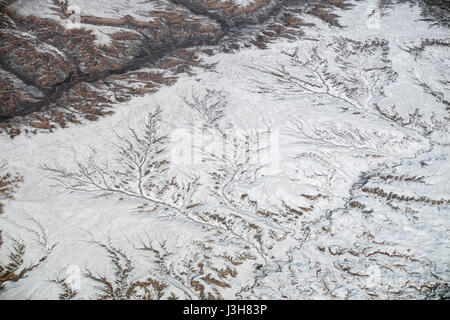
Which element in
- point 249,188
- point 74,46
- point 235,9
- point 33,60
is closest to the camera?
point 249,188

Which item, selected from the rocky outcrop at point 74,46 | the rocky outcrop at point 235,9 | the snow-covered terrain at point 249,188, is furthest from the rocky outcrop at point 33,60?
the rocky outcrop at point 235,9

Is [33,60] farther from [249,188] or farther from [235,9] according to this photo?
[235,9]

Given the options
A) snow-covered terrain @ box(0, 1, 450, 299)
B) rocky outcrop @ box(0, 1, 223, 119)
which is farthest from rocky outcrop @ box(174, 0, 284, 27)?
snow-covered terrain @ box(0, 1, 450, 299)

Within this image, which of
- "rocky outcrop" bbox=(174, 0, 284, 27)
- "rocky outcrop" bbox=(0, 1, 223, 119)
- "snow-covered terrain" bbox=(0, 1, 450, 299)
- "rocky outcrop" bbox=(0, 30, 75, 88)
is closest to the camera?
"snow-covered terrain" bbox=(0, 1, 450, 299)

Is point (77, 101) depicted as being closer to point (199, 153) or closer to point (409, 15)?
point (199, 153)

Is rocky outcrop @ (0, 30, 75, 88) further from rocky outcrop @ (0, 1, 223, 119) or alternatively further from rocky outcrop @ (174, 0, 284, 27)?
rocky outcrop @ (174, 0, 284, 27)

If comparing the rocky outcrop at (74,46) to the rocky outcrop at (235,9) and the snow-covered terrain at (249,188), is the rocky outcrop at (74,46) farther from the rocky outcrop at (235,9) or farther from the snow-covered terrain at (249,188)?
the snow-covered terrain at (249,188)

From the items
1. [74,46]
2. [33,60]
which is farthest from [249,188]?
[33,60]
